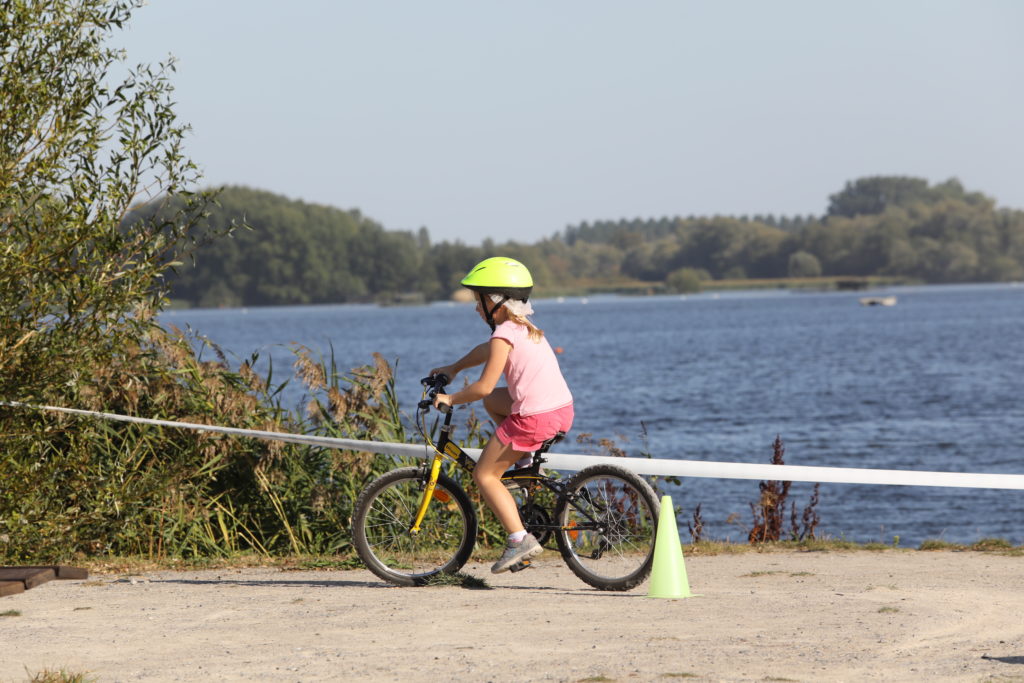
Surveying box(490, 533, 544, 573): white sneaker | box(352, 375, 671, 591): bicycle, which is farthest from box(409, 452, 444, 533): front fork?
box(490, 533, 544, 573): white sneaker

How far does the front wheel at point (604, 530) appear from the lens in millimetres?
7555

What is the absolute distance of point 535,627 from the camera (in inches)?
258

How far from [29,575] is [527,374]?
2.98 m

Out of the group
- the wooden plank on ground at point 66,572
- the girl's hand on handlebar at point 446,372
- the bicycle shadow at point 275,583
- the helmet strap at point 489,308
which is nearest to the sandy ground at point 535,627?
the bicycle shadow at point 275,583

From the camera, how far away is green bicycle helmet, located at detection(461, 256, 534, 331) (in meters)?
7.36

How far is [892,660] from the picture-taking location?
5.75m

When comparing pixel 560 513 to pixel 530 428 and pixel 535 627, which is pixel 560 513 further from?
pixel 535 627

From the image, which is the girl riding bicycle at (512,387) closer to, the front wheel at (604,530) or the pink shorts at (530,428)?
the pink shorts at (530,428)

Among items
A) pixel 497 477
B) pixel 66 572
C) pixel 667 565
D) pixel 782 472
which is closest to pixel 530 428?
pixel 497 477

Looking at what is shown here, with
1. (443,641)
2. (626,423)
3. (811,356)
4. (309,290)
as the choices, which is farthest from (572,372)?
(309,290)

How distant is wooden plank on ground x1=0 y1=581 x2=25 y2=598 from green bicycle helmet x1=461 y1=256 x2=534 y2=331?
291 cm

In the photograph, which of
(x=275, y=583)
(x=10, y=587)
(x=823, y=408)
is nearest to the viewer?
(x=10, y=587)

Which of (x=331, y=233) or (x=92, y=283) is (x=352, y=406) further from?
(x=331, y=233)

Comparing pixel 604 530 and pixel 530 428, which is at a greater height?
pixel 530 428
